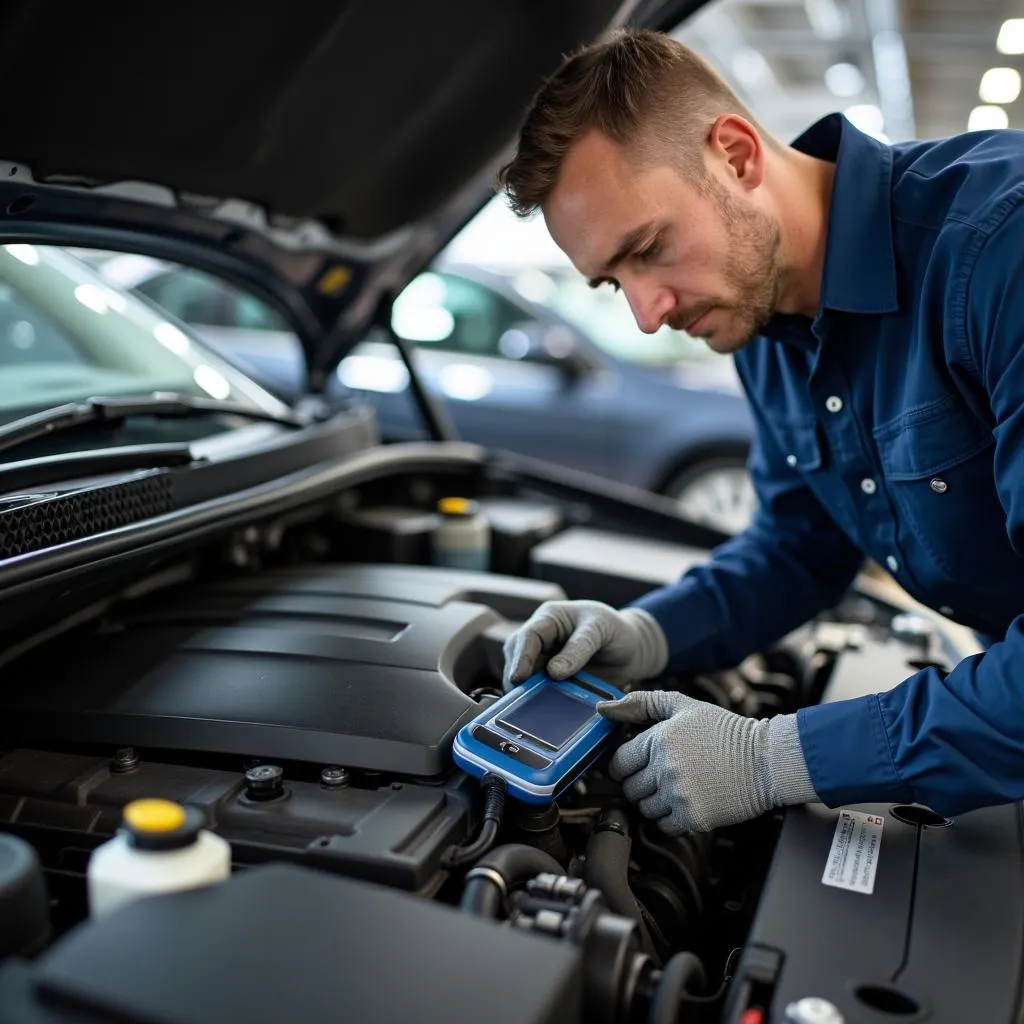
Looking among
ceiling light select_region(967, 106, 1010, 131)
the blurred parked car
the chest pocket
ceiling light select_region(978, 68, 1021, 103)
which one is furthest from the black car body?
ceiling light select_region(967, 106, 1010, 131)

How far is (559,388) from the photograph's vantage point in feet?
15.7

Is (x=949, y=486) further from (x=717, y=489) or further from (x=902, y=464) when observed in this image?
(x=717, y=489)

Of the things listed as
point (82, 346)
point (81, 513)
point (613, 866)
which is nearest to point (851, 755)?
point (613, 866)

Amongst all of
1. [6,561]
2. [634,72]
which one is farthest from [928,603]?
[6,561]

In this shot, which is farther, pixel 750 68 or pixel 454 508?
pixel 750 68

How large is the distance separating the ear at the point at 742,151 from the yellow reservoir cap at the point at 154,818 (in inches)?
39.9

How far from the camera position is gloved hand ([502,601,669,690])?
1.40m

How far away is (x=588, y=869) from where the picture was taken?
1154 mm

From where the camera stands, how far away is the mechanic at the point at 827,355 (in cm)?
117

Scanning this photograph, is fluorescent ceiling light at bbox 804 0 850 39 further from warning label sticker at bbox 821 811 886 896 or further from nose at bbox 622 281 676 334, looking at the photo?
warning label sticker at bbox 821 811 886 896

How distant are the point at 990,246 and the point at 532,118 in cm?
59

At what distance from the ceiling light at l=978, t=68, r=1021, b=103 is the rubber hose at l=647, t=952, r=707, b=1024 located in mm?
7260

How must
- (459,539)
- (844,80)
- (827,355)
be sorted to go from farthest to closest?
(844,80) → (459,539) → (827,355)

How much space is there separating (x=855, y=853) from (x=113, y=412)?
1.15 m
